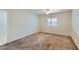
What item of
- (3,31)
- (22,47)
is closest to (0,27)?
(3,31)

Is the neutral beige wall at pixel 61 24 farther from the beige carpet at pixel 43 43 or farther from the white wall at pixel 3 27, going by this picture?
the white wall at pixel 3 27

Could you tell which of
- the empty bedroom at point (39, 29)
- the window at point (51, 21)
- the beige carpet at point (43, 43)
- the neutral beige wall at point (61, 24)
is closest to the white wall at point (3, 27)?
the empty bedroom at point (39, 29)

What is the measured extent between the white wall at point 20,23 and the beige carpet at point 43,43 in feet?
0.33

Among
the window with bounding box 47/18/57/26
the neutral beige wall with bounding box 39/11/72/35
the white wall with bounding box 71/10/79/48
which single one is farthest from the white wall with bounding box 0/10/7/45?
the white wall with bounding box 71/10/79/48

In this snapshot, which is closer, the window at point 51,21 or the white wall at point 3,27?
the white wall at point 3,27

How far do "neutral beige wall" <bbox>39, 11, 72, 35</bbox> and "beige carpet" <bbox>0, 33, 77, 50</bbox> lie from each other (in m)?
0.09

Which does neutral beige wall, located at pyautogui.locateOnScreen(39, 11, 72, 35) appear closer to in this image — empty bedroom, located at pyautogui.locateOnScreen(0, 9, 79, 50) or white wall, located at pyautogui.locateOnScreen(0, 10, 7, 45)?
empty bedroom, located at pyautogui.locateOnScreen(0, 9, 79, 50)

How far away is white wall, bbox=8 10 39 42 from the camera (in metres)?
1.59

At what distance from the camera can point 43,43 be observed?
1.64 metres

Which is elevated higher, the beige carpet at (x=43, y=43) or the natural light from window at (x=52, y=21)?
the natural light from window at (x=52, y=21)

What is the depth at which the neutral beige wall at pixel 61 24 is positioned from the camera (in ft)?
5.30

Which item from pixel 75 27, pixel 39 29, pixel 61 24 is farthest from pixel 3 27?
pixel 75 27
